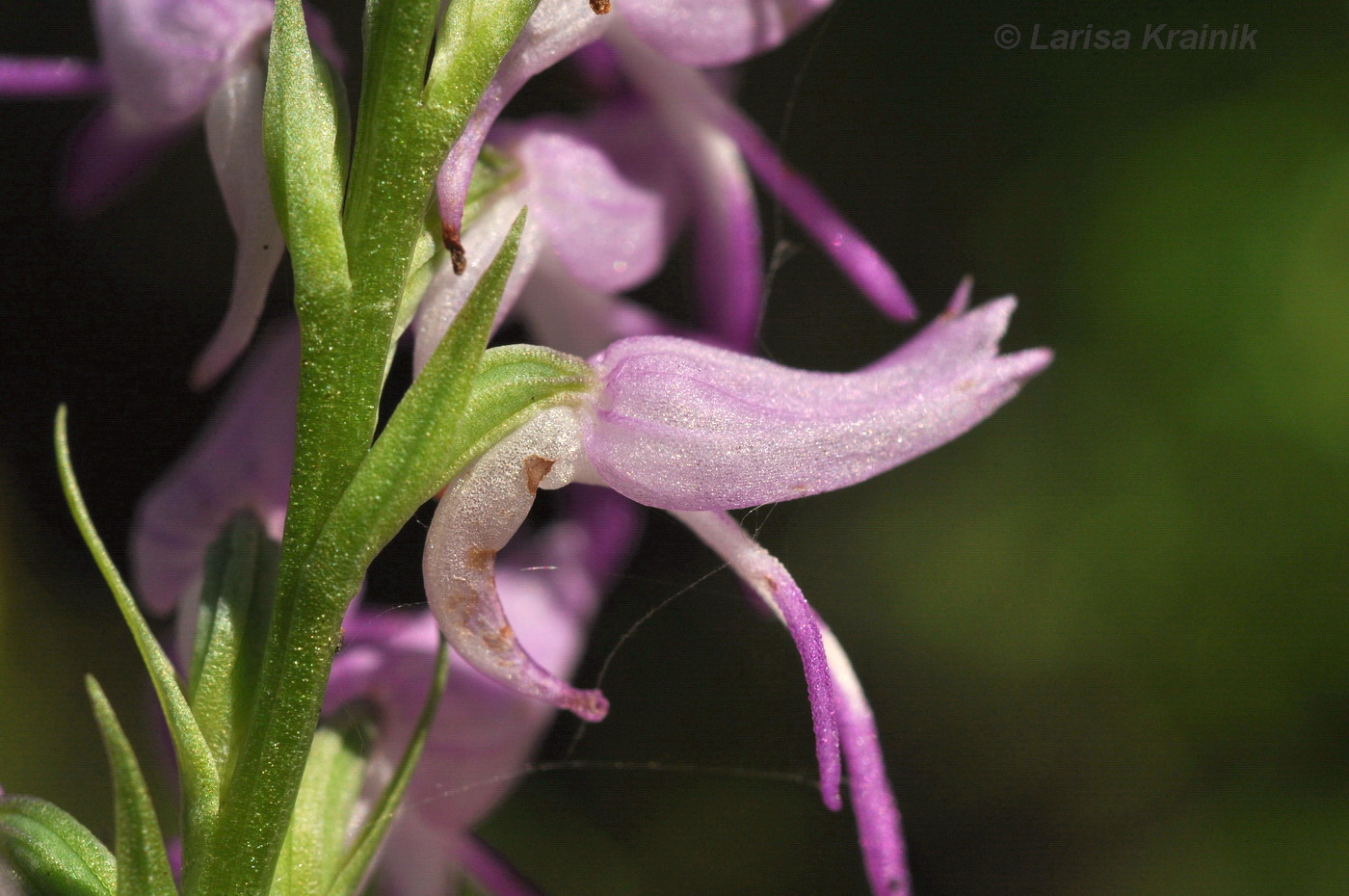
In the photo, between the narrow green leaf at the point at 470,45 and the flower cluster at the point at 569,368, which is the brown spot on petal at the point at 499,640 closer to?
the flower cluster at the point at 569,368

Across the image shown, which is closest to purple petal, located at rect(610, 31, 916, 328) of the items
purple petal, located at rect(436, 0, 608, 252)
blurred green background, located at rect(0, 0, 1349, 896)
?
purple petal, located at rect(436, 0, 608, 252)

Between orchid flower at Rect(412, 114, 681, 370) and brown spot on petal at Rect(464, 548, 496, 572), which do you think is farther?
orchid flower at Rect(412, 114, 681, 370)

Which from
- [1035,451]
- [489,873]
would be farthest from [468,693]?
[1035,451]

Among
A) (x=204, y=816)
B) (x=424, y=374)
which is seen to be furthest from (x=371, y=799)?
(x=424, y=374)

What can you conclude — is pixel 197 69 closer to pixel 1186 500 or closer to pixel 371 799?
pixel 371 799

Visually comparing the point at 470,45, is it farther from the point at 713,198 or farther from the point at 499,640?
the point at 713,198

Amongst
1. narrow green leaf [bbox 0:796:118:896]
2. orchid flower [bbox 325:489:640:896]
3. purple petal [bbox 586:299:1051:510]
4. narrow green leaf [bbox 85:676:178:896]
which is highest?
purple petal [bbox 586:299:1051:510]

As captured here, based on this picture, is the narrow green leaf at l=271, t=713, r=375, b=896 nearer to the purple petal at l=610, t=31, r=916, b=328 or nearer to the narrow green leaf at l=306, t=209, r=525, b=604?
the narrow green leaf at l=306, t=209, r=525, b=604
